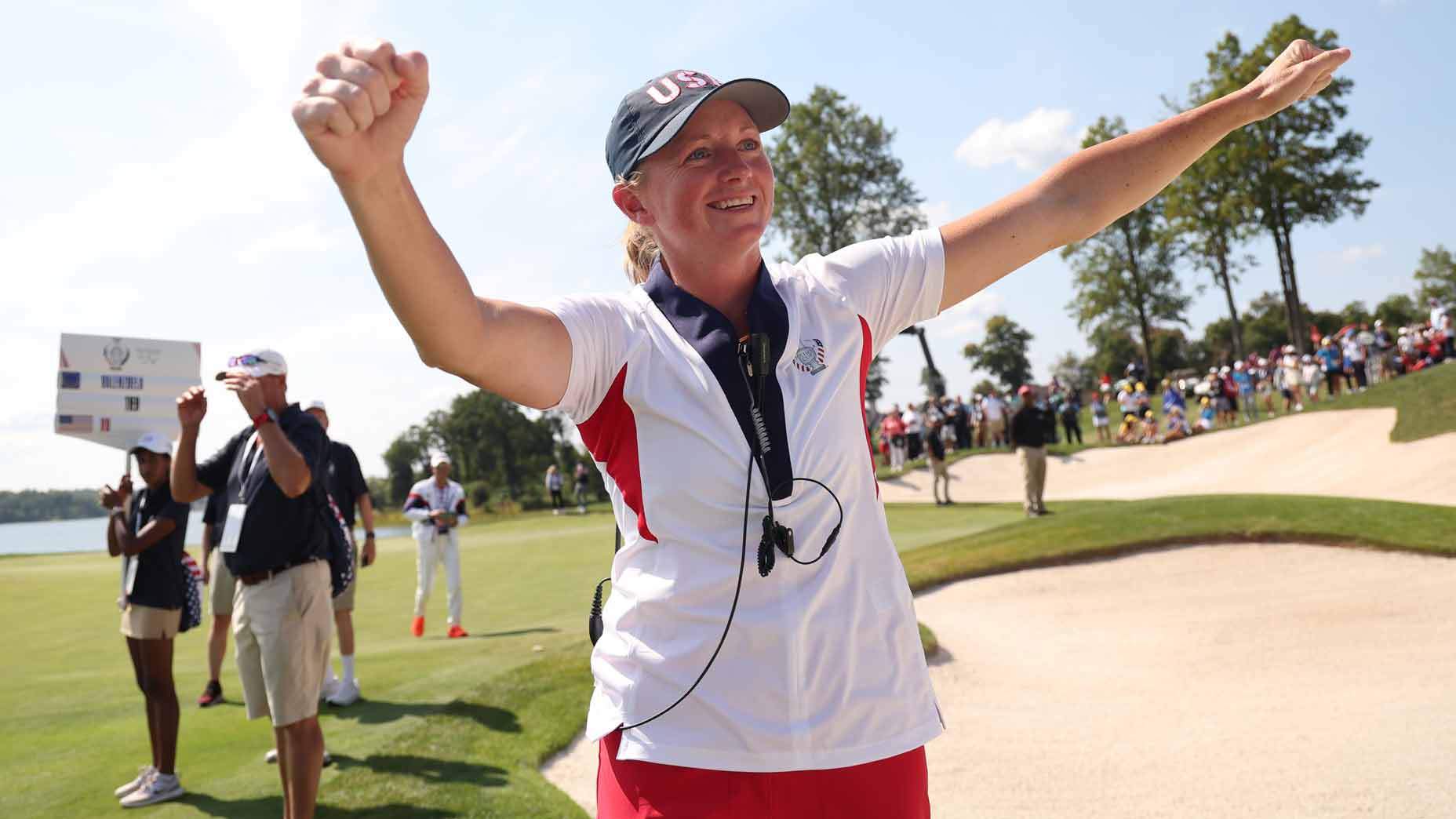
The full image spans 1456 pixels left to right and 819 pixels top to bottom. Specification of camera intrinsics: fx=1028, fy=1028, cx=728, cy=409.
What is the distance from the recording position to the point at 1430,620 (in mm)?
8539

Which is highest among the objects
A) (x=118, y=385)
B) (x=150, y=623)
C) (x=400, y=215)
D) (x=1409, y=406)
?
(x=118, y=385)

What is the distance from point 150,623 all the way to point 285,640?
200 cm

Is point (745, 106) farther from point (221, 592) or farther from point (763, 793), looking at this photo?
point (221, 592)

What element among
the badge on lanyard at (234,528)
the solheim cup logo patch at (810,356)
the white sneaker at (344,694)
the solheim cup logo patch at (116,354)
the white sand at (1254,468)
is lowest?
the white sneaker at (344,694)

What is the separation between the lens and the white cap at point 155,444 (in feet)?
23.3

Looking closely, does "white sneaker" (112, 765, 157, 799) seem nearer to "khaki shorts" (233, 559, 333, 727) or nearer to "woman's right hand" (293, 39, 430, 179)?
"khaki shorts" (233, 559, 333, 727)

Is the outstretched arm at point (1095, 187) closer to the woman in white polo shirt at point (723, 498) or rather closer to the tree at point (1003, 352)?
the woman in white polo shirt at point (723, 498)

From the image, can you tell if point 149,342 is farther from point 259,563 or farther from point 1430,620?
point 1430,620

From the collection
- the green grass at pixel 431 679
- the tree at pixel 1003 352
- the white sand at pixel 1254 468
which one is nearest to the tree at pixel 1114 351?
the tree at pixel 1003 352

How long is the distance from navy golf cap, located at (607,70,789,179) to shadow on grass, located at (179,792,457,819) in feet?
14.0

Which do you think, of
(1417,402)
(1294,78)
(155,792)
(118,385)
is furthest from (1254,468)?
(1294,78)

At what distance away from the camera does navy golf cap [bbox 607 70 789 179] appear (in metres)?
2.12

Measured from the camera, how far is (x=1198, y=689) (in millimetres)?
7469

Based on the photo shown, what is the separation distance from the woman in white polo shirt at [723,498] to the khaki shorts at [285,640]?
3.40 meters
